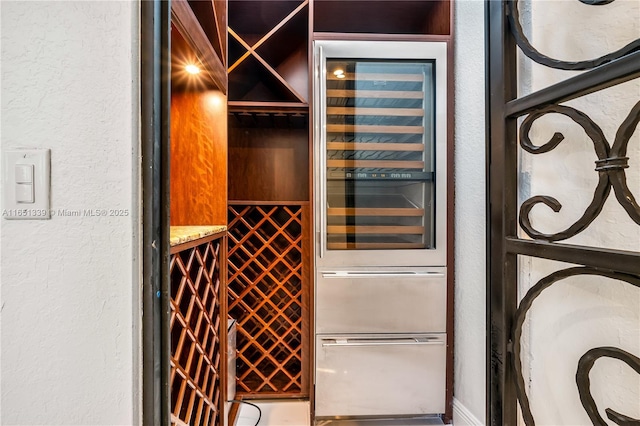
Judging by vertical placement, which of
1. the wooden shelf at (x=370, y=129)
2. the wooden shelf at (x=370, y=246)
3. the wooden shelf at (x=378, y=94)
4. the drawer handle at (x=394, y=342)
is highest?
the wooden shelf at (x=378, y=94)

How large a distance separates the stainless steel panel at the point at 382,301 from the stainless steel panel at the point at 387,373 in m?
0.06

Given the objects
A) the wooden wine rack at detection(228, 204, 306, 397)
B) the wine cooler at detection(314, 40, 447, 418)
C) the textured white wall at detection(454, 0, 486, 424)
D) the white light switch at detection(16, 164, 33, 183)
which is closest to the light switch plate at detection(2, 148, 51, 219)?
the white light switch at detection(16, 164, 33, 183)

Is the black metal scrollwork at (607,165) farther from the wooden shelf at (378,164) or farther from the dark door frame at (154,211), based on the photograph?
the dark door frame at (154,211)

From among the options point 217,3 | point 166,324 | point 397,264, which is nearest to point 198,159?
point 217,3

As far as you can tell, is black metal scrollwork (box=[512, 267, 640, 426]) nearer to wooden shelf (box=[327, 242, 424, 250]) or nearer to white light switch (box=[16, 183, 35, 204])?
wooden shelf (box=[327, 242, 424, 250])

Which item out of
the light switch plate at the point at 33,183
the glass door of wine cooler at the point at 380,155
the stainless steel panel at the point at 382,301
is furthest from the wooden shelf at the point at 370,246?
the light switch plate at the point at 33,183

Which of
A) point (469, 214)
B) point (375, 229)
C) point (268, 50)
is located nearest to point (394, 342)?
point (375, 229)

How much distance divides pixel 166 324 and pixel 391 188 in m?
1.21

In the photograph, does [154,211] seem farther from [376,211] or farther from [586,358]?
[376,211]

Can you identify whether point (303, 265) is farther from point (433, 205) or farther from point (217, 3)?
point (217, 3)

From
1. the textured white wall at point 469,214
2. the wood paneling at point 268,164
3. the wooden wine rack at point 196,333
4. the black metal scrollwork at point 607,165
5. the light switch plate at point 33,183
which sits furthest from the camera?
the wood paneling at point 268,164

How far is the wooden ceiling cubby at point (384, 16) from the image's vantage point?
1611mm

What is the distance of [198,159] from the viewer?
1327 millimetres

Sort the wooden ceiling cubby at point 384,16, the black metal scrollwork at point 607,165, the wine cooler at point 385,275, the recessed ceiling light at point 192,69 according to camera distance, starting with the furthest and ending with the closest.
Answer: the wooden ceiling cubby at point 384,16
the wine cooler at point 385,275
the recessed ceiling light at point 192,69
the black metal scrollwork at point 607,165
